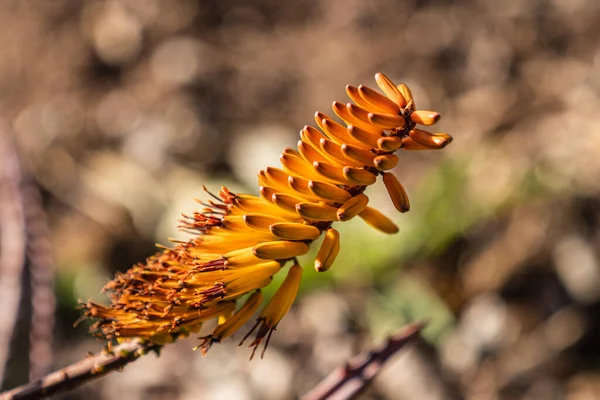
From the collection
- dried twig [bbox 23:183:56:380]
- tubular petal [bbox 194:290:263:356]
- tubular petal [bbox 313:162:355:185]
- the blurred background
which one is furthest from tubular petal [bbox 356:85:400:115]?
the blurred background

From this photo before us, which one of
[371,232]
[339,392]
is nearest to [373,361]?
[339,392]

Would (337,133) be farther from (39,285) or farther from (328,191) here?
(39,285)

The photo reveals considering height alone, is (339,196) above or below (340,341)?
below

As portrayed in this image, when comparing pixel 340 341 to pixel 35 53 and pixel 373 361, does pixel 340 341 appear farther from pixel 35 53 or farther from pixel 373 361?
pixel 35 53

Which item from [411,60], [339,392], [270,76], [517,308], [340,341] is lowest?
[339,392]

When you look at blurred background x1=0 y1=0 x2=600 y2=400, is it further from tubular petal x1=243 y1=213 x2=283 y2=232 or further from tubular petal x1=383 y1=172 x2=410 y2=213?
tubular petal x1=383 y1=172 x2=410 y2=213

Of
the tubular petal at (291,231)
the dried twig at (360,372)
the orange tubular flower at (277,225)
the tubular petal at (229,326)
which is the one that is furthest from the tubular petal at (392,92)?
the dried twig at (360,372)
